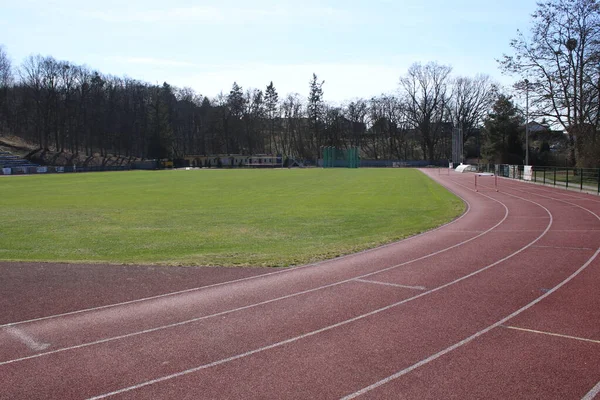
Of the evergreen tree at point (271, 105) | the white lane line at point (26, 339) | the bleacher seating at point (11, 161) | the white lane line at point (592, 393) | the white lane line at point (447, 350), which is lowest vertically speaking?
the white lane line at point (592, 393)

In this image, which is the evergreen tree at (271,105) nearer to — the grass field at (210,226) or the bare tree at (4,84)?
the bare tree at (4,84)

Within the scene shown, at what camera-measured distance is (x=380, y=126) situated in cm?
12431

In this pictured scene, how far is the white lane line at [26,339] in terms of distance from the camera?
252 inches

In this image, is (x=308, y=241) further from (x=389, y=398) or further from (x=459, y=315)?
(x=389, y=398)

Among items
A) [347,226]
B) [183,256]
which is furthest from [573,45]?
[183,256]

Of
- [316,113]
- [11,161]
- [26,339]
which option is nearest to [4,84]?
[11,161]

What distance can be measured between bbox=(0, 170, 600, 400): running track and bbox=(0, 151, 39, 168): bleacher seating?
84.5 meters

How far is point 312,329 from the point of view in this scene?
23.0 feet

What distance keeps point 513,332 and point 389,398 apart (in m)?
2.86

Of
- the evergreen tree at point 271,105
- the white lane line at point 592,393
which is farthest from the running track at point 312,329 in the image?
the evergreen tree at point 271,105

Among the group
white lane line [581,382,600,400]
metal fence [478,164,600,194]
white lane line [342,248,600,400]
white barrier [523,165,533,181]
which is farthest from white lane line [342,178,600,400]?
white barrier [523,165,533,181]

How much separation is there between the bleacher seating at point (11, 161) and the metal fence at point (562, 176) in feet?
257

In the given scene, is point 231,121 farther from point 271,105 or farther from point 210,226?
point 210,226

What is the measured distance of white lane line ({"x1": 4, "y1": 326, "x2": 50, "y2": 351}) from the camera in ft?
21.0
